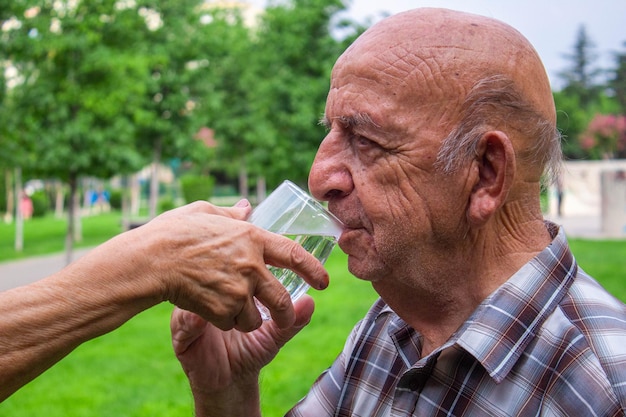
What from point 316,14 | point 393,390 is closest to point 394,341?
point 393,390

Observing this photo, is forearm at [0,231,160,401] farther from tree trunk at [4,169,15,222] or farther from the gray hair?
tree trunk at [4,169,15,222]

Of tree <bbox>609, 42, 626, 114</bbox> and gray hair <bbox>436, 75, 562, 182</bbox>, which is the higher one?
gray hair <bbox>436, 75, 562, 182</bbox>

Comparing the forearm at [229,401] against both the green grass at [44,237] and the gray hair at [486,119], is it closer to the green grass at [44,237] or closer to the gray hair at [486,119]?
the gray hair at [486,119]

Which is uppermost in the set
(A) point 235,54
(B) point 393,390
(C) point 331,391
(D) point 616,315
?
(D) point 616,315

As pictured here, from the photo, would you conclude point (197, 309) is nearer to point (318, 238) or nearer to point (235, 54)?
point (318, 238)

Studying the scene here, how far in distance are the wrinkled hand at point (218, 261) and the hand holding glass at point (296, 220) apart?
112 millimetres

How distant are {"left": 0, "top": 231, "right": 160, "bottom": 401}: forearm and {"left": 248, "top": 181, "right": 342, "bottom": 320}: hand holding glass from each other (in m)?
0.33

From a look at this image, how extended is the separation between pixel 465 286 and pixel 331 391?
1.90 ft

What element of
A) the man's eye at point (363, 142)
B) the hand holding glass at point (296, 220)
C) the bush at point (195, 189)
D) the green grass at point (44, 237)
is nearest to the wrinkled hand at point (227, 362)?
the hand holding glass at point (296, 220)

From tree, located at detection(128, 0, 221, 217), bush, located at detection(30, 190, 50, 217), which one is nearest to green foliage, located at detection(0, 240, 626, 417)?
tree, located at detection(128, 0, 221, 217)

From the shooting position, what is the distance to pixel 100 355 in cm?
871

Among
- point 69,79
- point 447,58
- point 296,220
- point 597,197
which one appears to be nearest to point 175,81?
point 69,79

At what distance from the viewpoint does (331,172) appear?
1879 millimetres

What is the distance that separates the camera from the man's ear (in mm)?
1752
